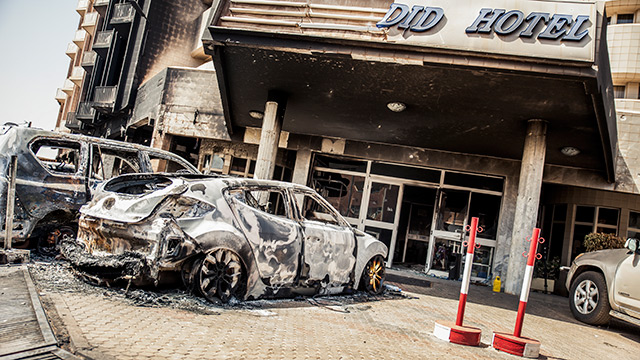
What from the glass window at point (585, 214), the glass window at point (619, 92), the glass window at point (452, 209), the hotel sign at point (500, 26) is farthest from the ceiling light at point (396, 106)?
the glass window at point (619, 92)

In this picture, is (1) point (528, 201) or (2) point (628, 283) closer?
(2) point (628, 283)

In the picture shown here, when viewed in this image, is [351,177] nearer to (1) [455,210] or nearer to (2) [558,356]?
(1) [455,210]

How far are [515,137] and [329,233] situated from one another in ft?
23.5

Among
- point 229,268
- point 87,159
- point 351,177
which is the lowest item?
point 229,268

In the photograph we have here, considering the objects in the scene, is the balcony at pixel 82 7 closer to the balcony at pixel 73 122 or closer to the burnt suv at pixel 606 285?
the balcony at pixel 73 122

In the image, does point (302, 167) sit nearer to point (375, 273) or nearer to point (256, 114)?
point (256, 114)

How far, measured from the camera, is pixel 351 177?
14.5m

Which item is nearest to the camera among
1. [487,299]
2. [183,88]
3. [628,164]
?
[487,299]

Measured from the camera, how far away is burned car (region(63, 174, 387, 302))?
4.42m

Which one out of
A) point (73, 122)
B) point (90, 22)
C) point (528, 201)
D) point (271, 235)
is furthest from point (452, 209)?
point (90, 22)

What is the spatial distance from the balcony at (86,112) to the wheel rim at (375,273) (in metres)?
25.8

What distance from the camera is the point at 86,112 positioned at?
27.9 metres

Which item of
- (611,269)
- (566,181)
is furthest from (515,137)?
(611,269)

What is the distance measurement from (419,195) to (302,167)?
4.43 meters
